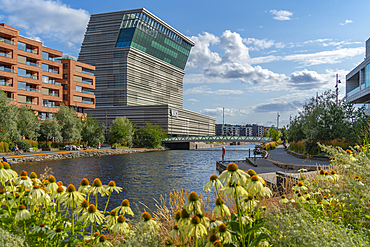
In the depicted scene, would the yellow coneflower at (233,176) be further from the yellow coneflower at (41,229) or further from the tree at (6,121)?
the tree at (6,121)

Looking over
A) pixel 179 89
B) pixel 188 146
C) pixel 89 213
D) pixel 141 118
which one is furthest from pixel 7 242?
pixel 179 89

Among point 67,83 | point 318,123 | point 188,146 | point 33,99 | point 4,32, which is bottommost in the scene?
point 188,146

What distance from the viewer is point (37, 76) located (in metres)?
56.6

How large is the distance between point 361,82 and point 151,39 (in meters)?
95.1

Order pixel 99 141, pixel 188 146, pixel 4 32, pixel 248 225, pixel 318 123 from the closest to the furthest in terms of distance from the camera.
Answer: pixel 248 225, pixel 318 123, pixel 4 32, pixel 99 141, pixel 188 146

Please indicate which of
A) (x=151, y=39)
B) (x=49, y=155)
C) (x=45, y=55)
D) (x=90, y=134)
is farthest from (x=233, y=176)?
(x=151, y=39)

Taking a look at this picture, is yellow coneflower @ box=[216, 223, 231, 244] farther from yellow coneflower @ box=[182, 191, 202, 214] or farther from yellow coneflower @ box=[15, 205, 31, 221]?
yellow coneflower @ box=[15, 205, 31, 221]

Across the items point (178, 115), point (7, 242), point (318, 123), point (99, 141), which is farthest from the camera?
point (178, 115)

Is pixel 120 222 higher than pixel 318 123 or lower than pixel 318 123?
lower

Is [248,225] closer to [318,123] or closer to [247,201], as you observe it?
[247,201]

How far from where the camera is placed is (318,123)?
102 feet

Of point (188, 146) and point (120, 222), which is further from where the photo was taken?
point (188, 146)

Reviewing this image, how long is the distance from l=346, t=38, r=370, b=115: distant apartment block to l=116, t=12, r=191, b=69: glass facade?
86088 mm

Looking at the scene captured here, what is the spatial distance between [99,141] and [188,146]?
146 feet
